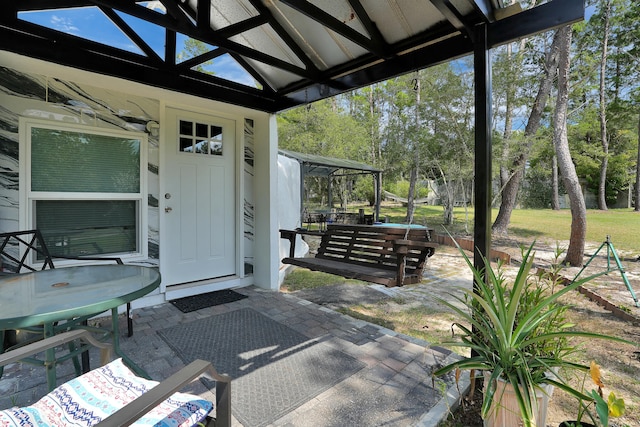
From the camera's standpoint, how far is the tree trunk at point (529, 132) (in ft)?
25.4

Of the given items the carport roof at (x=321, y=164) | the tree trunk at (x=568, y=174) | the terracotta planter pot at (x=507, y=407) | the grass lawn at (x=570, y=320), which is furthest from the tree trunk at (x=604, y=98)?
the terracotta planter pot at (x=507, y=407)

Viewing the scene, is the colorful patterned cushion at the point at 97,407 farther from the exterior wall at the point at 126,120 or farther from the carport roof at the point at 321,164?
the carport roof at the point at 321,164

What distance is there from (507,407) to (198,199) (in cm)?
361

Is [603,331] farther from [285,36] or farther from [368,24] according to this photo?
[285,36]

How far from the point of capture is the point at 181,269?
12.5ft

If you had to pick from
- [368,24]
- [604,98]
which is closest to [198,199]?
[368,24]

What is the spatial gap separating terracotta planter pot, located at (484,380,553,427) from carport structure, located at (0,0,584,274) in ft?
2.72

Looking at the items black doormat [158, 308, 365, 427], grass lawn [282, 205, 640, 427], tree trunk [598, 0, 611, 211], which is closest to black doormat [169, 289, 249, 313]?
black doormat [158, 308, 365, 427]

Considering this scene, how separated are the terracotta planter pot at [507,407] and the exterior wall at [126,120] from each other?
3.00 metres

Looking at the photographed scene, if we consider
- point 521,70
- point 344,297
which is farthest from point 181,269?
point 521,70

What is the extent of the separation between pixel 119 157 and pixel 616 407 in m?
4.13

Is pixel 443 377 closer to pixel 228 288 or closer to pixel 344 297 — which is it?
pixel 344 297

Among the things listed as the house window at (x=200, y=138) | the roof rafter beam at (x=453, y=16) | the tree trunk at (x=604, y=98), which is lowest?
the house window at (x=200, y=138)

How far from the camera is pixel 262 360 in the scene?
7.64 feet
